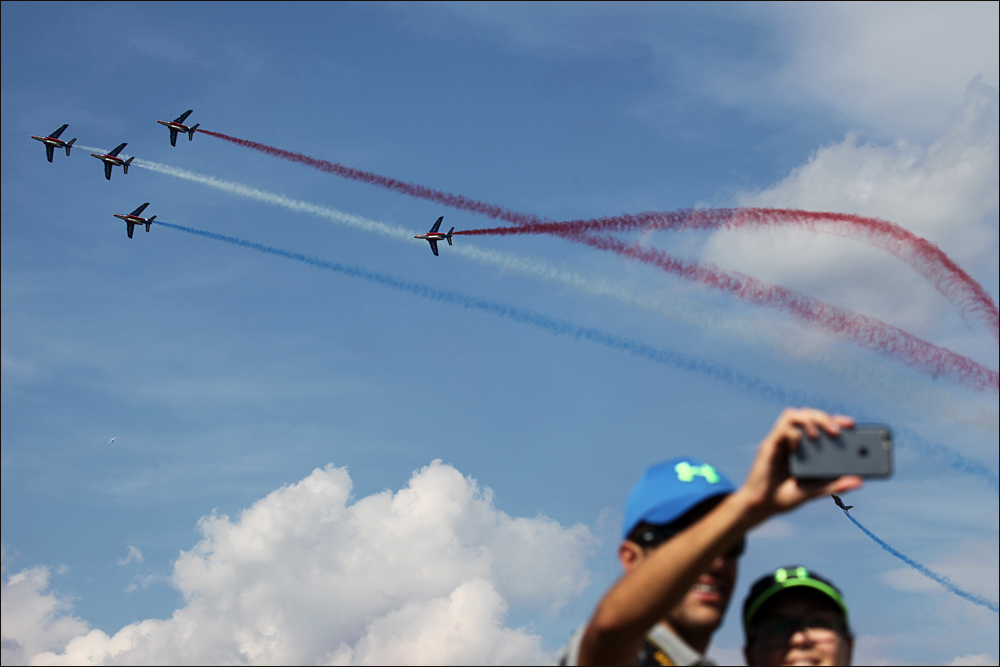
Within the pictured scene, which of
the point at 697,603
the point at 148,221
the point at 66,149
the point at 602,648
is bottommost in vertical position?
the point at 602,648

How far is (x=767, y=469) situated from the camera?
5.92 m

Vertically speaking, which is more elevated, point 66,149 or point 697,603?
point 66,149

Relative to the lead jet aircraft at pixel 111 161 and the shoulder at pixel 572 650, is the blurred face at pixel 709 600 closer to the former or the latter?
the shoulder at pixel 572 650

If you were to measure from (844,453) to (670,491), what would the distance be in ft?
6.86

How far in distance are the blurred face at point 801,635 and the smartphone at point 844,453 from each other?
14.1ft

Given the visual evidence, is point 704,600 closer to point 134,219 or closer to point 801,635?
point 801,635

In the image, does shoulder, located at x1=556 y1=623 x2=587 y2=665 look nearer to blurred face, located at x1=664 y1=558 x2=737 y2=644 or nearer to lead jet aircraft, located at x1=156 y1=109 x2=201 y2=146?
blurred face, located at x1=664 y1=558 x2=737 y2=644

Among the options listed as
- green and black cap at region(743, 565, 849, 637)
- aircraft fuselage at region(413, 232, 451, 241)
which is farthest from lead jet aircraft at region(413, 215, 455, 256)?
green and black cap at region(743, 565, 849, 637)

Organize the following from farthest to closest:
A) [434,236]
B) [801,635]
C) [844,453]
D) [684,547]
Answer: [434,236] < [801,635] < [684,547] < [844,453]

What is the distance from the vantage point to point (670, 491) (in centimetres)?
759

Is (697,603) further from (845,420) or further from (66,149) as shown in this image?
(66,149)

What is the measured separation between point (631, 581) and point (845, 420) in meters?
1.76

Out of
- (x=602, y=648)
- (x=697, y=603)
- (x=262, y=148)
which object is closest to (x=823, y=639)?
(x=697, y=603)

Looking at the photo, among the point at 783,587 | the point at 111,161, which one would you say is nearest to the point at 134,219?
the point at 111,161
